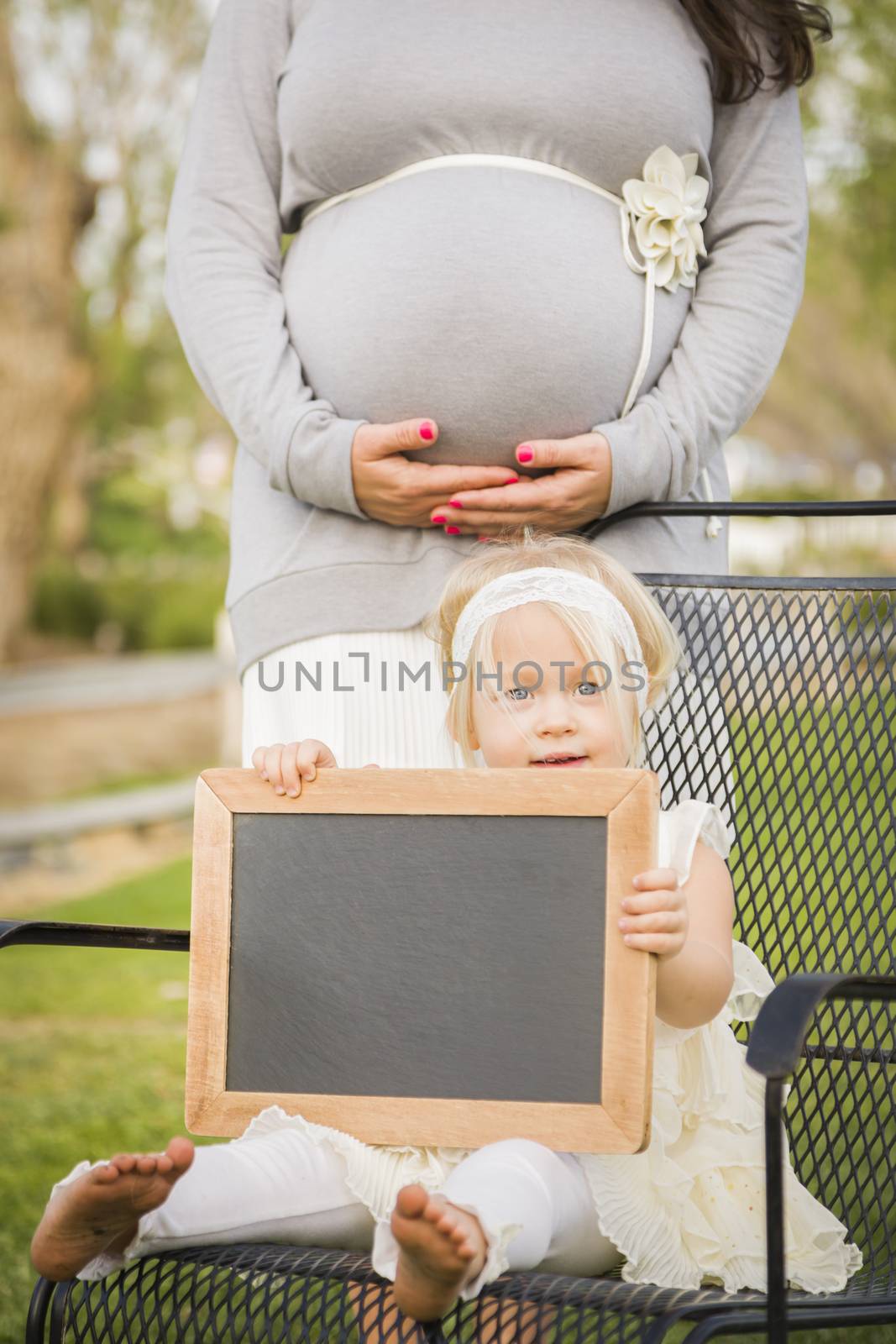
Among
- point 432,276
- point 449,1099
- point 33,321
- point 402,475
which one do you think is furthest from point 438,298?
point 33,321

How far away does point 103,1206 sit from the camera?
1.39 m

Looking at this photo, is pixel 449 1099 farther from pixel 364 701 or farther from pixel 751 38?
pixel 751 38

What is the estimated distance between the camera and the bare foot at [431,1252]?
1.28m

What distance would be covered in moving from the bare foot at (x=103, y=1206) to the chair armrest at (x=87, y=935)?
0.30 meters

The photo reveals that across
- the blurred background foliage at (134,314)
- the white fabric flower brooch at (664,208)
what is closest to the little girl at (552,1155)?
the white fabric flower brooch at (664,208)

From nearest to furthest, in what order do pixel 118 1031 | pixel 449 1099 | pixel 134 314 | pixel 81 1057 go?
1. pixel 449 1099
2. pixel 81 1057
3. pixel 118 1031
4. pixel 134 314

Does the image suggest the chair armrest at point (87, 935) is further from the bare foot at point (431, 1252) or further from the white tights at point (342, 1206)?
the bare foot at point (431, 1252)

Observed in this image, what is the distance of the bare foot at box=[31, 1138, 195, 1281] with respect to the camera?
54.1 inches

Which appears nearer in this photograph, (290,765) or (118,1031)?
(290,765)

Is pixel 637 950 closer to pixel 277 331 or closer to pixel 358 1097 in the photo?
pixel 358 1097

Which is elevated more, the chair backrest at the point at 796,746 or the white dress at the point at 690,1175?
the chair backrest at the point at 796,746

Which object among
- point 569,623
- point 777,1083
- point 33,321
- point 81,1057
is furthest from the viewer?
point 33,321

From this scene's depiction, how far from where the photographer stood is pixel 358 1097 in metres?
1.57

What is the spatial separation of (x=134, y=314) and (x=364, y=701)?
15586 mm
